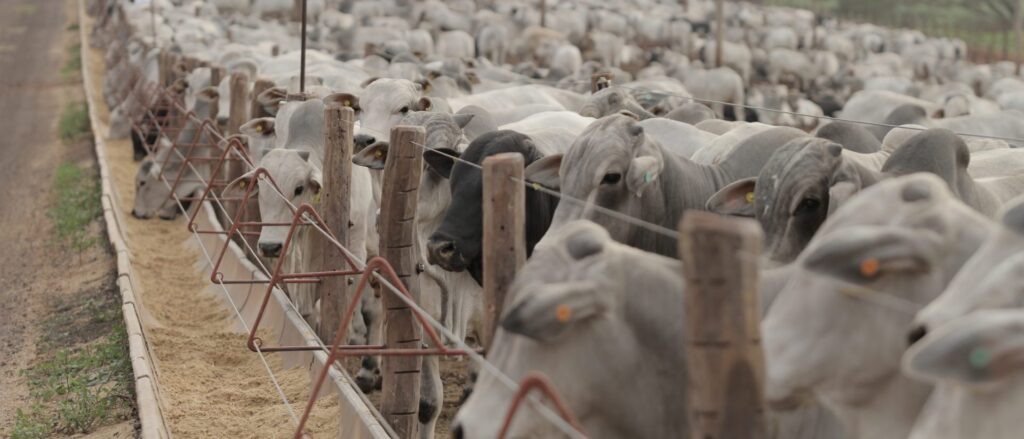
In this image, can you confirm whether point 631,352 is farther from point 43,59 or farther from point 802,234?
point 43,59

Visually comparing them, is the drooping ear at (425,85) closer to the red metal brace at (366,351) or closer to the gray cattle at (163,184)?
the gray cattle at (163,184)

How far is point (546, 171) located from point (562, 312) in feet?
9.17

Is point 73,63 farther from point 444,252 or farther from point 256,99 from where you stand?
point 444,252

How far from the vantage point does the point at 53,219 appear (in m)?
Result: 16.6

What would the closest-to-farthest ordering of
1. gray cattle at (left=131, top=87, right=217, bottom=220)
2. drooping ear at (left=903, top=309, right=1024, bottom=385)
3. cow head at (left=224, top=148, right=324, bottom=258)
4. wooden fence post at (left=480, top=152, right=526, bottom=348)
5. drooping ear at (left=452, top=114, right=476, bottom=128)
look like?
drooping ear at (left=903, top=309, right=1024, bottom=385) → wooden fence post at (left=480, top=152, right=526, bottom=348) → drooping ear at (left=452, top=114, right=476, bottom=128) → cow head at (left=224, top=148, right=324, bottom=258) → gray cattle at (left=131, top=87, right=217, bottom=220)

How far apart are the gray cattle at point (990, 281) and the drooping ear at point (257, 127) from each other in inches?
343

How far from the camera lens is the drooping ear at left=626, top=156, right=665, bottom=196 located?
5.91 metres

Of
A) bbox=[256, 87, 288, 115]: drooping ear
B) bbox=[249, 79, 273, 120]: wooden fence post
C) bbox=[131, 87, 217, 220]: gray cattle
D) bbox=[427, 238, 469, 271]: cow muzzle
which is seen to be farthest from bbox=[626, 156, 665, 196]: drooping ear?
bbox=[131, 87, 217, 220]: gray cattle

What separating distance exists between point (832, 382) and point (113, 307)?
849 cm


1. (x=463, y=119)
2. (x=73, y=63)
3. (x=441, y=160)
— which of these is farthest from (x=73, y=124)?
(x=441, y=160)

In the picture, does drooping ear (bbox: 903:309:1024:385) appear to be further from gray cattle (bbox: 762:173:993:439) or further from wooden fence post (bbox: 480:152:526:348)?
wooden fence post (bbox: 480:152:526:348)

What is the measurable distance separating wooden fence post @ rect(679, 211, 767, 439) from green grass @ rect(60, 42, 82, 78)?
3274 cm

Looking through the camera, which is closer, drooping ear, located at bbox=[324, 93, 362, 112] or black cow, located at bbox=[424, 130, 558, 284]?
black cow, located at bbox=[424, 130, 558, 284]

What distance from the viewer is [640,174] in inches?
233
